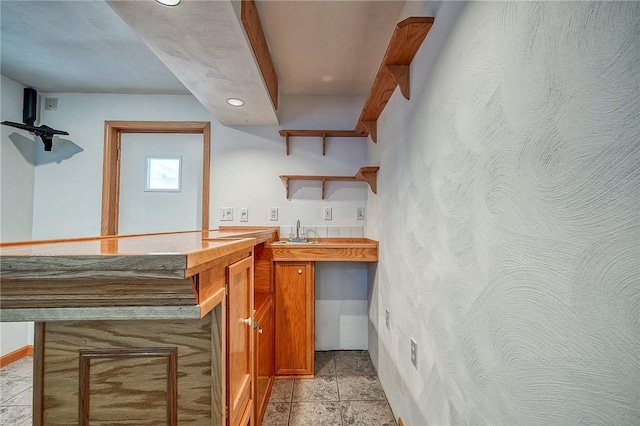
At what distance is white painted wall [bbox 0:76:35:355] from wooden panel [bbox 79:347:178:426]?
2508 mm

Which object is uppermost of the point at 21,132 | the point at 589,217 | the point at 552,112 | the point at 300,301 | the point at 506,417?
the point at 21,132

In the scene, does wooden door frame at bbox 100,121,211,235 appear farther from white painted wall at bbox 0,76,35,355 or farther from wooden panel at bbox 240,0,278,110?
wooden panel at bbox 240,0,278,110

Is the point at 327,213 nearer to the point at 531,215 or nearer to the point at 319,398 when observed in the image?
the point at 319,398

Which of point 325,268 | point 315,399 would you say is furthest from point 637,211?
point 325,268

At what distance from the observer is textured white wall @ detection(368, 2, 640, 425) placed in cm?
43

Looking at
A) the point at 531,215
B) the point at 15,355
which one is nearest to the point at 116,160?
the point at 15,355

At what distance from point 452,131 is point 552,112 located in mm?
426

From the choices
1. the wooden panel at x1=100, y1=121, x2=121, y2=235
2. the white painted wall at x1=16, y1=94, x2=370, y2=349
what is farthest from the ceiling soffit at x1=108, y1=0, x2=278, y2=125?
the wooden panel at x1=100, y1=121, x2=121, y2=235

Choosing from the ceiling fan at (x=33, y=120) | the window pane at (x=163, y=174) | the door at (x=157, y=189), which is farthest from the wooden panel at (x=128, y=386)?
the ceiling fan at (x=33, y=120)

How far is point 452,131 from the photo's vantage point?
966 mm

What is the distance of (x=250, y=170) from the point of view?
2756 millimetres

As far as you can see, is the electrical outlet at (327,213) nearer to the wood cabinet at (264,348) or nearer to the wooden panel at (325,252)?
the wooden panel at (325,252)

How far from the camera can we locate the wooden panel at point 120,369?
2.58 ft

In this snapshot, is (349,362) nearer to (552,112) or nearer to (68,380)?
(68,380)
